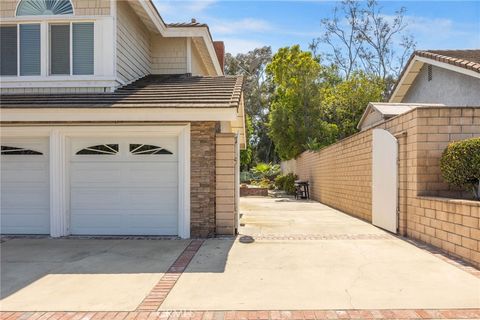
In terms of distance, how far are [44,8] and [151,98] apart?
374 cm

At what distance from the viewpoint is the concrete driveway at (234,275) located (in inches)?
193

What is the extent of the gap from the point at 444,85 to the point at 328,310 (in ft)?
38.9

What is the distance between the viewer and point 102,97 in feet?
30.4

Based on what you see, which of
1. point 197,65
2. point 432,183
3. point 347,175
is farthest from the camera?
point 197,65

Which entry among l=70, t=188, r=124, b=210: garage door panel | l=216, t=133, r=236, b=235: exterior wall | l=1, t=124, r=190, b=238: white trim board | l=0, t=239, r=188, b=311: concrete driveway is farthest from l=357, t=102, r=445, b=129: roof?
l=70, t=188, r=124, b=210: garage door panel

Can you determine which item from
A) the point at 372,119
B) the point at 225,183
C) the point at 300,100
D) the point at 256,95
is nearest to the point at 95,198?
the point at 225,183

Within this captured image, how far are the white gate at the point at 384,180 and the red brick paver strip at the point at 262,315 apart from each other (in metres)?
4.94

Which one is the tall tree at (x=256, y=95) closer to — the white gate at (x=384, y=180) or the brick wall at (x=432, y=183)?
the white gate at (x=384, y=180)

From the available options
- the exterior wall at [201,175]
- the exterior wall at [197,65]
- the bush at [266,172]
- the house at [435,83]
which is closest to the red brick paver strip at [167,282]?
the exterior wall at [201,175]

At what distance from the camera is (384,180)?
994cm

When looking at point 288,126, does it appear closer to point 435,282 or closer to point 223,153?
point 223,153

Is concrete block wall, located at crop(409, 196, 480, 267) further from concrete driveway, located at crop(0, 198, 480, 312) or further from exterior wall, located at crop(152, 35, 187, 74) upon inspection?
exterior wall, located at crop(152, 35, 187, 74)

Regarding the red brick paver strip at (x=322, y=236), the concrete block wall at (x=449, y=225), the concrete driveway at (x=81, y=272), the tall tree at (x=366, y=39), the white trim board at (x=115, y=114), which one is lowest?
the concrete driveway at (x=81, y=272)

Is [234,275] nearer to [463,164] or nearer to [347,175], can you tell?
[463,164]
